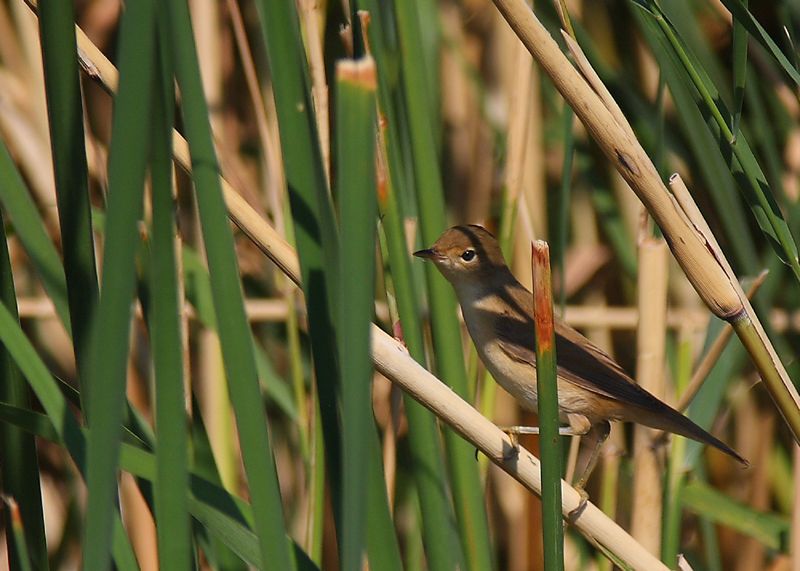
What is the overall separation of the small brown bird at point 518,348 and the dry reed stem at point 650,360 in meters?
0.05

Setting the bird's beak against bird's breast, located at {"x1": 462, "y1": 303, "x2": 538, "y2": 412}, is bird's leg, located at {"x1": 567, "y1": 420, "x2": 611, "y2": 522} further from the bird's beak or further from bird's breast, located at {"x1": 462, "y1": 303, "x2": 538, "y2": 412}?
the bird's beak

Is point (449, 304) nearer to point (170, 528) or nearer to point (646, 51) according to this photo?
point (170, 528)

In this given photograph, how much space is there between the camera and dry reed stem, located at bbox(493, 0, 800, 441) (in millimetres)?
1151

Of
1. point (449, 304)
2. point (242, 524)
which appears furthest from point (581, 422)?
point (242, 524)

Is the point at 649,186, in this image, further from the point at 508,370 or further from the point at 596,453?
the point at 596,453

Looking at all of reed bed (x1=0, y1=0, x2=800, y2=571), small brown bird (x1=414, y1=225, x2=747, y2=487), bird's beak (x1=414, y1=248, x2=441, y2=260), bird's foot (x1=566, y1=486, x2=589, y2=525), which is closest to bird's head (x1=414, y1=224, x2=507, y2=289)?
small brown bird (x1=414, y1=225, x2=747, y2=487)

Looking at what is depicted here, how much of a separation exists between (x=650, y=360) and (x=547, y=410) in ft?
2.96

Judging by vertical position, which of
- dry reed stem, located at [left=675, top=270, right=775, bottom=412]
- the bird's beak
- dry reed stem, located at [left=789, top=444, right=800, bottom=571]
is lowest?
dry reed stem, located at [left=789, top=444, right=800, bottom=571]

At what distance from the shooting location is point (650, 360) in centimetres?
186

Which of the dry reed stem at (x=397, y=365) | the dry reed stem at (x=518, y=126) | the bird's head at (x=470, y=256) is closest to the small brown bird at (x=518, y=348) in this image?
the bird's head at (x=470, y=256)

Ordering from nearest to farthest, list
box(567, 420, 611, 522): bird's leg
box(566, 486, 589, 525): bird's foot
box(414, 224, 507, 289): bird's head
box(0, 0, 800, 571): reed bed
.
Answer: box(0, 0, 800, 571): reed bed → box(566, 486, 589, 525): bird's foot → box(567, 420, 611, 522): bird's leg → box(414, 224, 507, 289): bird's head

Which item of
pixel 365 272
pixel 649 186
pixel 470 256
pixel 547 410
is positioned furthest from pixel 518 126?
pixel 365 272

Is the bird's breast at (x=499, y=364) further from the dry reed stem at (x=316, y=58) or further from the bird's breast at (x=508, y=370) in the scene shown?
the dry reed stem at (x=316, y=58)

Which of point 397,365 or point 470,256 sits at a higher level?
point 470,256
